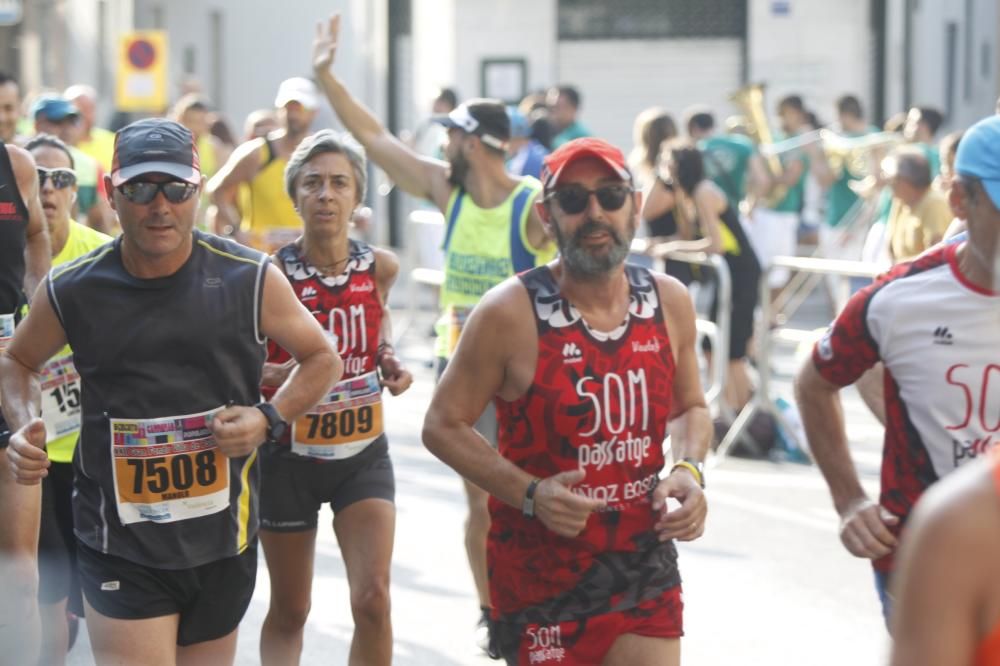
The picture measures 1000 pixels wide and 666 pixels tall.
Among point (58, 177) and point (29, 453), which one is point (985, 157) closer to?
point (29, 453)

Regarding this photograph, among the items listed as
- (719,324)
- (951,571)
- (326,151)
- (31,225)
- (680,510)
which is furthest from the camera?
(719,324)

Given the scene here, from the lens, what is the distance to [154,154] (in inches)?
173

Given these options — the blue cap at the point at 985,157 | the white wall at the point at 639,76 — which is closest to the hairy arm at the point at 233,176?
the blue cap at the point at 985,157

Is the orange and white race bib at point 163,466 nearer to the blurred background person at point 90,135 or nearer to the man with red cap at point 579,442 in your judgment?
the man with red cap at point 579,442

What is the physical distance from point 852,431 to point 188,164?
860cm

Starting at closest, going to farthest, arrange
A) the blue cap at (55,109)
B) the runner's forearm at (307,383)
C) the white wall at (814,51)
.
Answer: the runner's forearm at (307,383), the blue cap at (55,109), the white wall at (814,51)

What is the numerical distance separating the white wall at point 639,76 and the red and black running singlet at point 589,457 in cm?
2019

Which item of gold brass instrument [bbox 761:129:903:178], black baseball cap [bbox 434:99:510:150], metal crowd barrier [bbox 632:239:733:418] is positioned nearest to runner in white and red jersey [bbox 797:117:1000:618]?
black baseball cap [bbox 434:99:510:150]

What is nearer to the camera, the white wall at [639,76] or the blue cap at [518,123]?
the blue cap at [518,123]

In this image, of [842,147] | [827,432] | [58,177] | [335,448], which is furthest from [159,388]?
[842,147]

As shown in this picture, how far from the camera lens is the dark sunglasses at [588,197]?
14.4ft

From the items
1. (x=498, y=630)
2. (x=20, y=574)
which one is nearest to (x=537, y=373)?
(x=498, y=630)

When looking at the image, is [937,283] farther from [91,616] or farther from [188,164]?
[91,616]

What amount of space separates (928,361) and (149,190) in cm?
190
